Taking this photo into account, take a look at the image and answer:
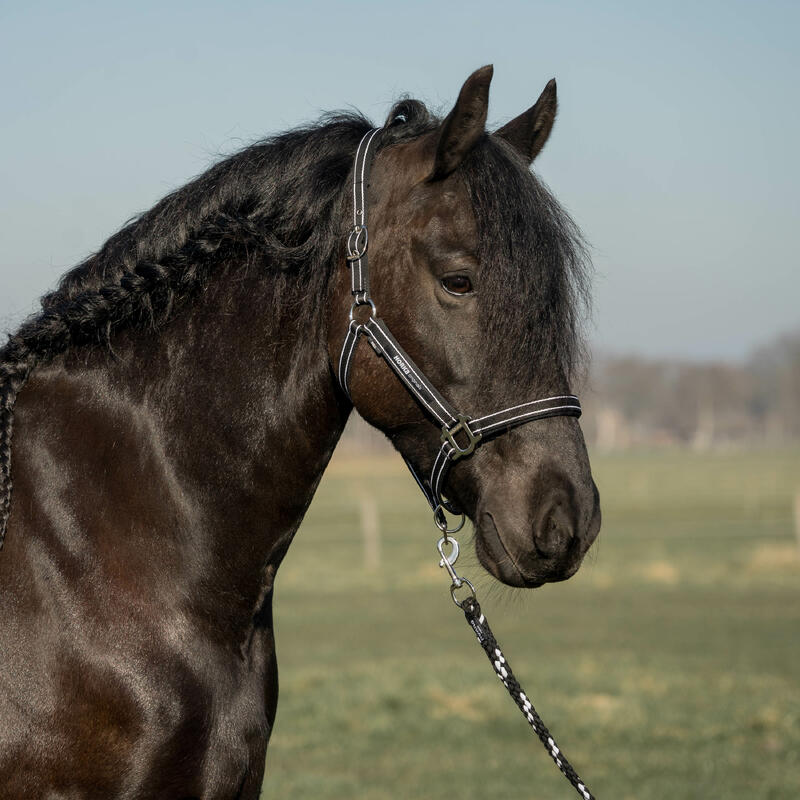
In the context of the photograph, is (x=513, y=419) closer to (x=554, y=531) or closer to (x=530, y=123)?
(x=554, y=531)

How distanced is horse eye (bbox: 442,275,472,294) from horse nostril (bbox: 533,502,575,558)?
0.65m

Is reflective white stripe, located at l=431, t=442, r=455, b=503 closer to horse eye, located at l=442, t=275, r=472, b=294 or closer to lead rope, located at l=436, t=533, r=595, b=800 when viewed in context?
lead rope, located at l=436, t=533, r=595, b=800

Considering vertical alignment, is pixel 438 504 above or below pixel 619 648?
above

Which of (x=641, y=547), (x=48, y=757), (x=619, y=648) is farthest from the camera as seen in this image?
(x=641, y=547)

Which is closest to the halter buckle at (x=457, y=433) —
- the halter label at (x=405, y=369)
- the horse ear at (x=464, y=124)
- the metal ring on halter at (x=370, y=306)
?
the halter label at (x=405, y=369)

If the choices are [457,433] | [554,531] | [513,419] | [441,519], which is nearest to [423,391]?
[457,433]

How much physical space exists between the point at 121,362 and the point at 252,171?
0.71 metres

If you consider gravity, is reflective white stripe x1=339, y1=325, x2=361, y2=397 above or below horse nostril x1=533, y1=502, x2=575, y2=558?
above

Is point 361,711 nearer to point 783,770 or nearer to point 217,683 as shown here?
point 783,770

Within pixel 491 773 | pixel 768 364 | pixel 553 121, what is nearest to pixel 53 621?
pixel 553 121

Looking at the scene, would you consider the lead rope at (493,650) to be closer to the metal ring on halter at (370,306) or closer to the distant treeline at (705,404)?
the metal ring on halter at (370,306)

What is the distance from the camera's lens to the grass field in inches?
375

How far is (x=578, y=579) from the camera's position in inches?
1096

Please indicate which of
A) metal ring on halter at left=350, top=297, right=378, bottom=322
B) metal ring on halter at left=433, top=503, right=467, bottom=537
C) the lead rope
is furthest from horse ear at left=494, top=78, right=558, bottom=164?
the lead rope
